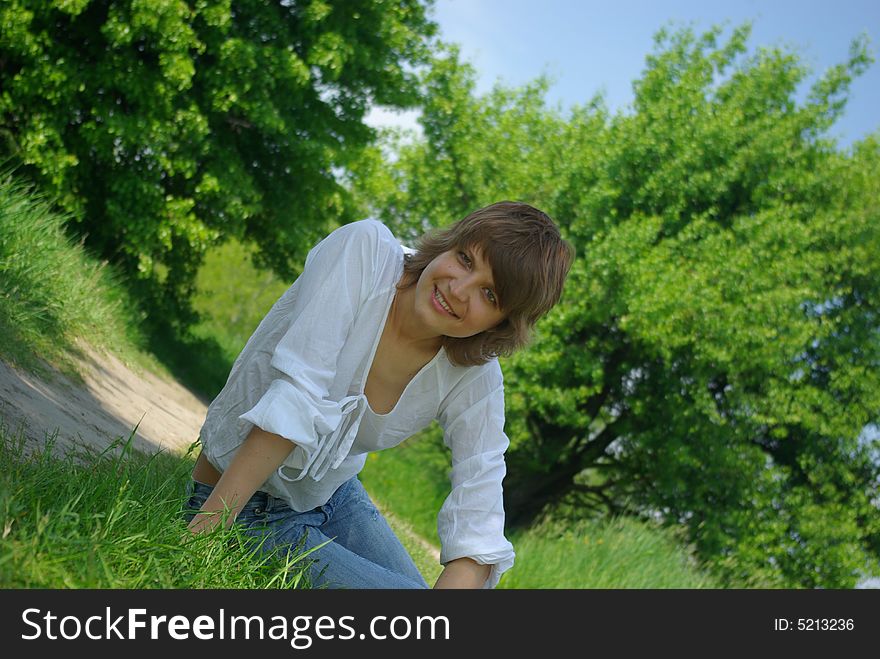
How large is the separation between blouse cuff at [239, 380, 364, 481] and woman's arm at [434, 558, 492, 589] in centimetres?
46

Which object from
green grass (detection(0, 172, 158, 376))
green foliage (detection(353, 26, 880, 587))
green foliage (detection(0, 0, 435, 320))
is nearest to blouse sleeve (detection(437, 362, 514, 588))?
green grass (detection(0, 172, 158, 376))

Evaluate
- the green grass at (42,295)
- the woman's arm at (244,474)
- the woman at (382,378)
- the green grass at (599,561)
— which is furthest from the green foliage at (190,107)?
the woman's arm at (244,474)

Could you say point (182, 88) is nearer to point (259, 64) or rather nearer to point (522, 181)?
point (259, 64)

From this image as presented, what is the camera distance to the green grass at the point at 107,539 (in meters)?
2.24

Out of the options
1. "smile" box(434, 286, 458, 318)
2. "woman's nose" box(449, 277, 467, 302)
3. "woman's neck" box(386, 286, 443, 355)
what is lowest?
"woman's neck" box(386, 286, 443, 355)

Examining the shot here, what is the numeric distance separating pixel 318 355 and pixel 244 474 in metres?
0.37

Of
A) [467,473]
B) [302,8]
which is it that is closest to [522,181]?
[302,8]

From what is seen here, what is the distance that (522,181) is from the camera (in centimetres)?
1744

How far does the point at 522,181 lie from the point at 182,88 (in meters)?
7.81

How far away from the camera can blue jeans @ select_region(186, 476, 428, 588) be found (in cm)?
289

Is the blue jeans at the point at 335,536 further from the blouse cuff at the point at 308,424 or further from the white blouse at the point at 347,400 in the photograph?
the blouse cuff at the point at 308,424

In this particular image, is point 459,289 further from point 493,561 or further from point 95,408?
point 95,408

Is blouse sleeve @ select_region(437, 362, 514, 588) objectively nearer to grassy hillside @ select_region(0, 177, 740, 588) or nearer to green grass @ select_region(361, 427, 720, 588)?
grassy hillside @ select_region(0, 177, 740, 588)

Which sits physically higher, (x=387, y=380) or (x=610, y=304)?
(x=610, y=304)
